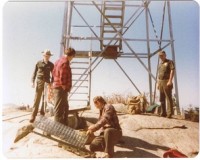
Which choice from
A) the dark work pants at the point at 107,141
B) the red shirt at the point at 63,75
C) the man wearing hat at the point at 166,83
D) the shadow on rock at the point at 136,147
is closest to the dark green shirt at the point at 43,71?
the red shirt at the point at 63,75

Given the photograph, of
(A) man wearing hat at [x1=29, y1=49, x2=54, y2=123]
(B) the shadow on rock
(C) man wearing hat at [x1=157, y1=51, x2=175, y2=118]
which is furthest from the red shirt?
(C) man wearing hat at [x1=157, y1=51, x2=175, y2=118]

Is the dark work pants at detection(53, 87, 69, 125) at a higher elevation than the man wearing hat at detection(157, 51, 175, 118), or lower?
lower

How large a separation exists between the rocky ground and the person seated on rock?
290 millimetres

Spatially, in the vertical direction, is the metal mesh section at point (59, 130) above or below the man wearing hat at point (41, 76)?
below

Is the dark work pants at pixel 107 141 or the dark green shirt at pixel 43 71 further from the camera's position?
the dark green shirt at pixel 43 71

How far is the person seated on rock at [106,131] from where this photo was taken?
5.58 m

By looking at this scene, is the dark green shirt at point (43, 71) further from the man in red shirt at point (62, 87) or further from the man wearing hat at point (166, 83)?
the man wearing hat at point (166, 83)

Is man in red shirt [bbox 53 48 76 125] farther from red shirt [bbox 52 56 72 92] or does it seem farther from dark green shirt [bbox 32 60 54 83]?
dark green shirt [bbox 32 60 54 83]

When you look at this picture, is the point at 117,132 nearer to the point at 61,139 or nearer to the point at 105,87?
the point at 61,139

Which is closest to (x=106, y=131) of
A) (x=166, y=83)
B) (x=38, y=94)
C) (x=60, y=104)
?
(x=60, y=104)

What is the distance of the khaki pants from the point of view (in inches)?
317

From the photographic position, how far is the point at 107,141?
557 cm

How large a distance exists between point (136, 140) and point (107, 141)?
1.27 m

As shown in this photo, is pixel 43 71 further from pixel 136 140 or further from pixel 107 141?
pixel 136 140
